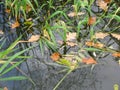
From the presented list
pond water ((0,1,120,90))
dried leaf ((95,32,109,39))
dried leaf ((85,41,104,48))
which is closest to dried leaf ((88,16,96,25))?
dried leaf ((95,32,109,39))

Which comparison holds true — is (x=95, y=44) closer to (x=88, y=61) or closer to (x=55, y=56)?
(x=88, y=61)

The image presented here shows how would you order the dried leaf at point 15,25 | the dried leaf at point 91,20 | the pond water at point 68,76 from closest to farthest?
the pond water at point 68,76, the dried leaf at point 91,20, the dried leaf at point 15,25

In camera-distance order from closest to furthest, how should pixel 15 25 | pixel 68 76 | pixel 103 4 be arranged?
pixel 68 76 → pixel 15 25 → pixel 103 4

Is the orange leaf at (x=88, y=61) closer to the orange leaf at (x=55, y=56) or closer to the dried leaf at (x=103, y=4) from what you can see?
the orange leaf at (x=55, y=56)

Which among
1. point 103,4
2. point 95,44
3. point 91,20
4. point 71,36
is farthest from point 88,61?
point 103,4

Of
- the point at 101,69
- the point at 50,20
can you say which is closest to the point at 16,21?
the point at 50,20

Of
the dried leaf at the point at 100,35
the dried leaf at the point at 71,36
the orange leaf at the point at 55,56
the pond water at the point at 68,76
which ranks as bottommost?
the pond water at the point at 68,76

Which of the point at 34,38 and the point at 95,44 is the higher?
the point at 34,38

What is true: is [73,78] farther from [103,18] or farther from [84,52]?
[103,18]

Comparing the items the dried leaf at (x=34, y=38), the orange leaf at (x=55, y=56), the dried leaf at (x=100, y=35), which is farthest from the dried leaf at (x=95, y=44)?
the dried leaf at (x=34, y=38)
